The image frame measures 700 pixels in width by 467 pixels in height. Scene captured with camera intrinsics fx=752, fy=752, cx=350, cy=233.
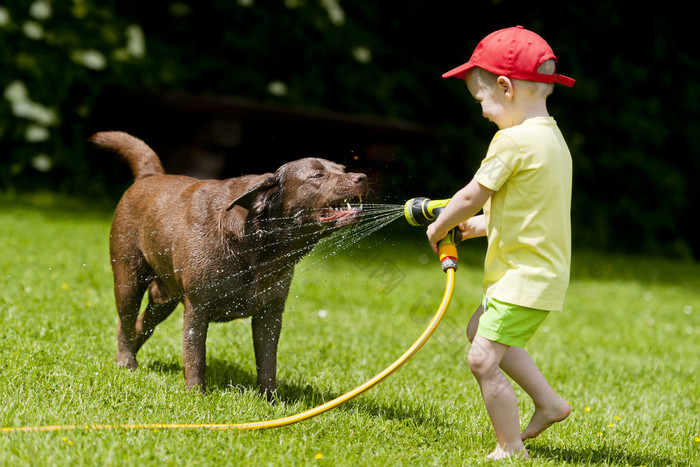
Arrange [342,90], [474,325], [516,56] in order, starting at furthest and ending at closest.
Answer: [342,90] < [474,325] < [516,56]

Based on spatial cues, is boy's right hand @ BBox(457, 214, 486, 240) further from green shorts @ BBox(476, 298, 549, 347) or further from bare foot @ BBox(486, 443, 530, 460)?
bare foot @ BBox(486, 443, 530, 460)

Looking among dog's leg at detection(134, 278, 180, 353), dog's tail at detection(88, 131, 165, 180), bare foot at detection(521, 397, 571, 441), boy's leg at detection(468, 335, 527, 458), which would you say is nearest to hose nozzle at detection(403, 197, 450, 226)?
boy's leg at detection(468, 335, 527, 458)

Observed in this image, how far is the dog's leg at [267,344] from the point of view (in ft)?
11.2

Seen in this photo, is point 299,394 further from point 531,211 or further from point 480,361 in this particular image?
point 531,211

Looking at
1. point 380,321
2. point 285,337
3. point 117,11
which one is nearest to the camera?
point 285,337

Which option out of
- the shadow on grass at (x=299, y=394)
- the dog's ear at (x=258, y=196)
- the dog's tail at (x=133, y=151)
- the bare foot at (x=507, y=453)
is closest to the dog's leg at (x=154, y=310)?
the shadow on grass at (x=299, y=394)

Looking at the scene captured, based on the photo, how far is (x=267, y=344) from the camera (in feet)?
11.3

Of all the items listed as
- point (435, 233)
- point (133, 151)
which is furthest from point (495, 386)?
point (133, 151)

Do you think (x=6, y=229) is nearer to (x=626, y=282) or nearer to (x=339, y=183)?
(x=339, y=183)

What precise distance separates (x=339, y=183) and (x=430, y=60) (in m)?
8.55

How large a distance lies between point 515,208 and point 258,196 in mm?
1060

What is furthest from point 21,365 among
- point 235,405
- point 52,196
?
point 52,196

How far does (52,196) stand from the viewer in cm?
927

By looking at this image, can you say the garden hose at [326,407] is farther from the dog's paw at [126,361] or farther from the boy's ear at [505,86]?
the dog's paw at [126,361]
